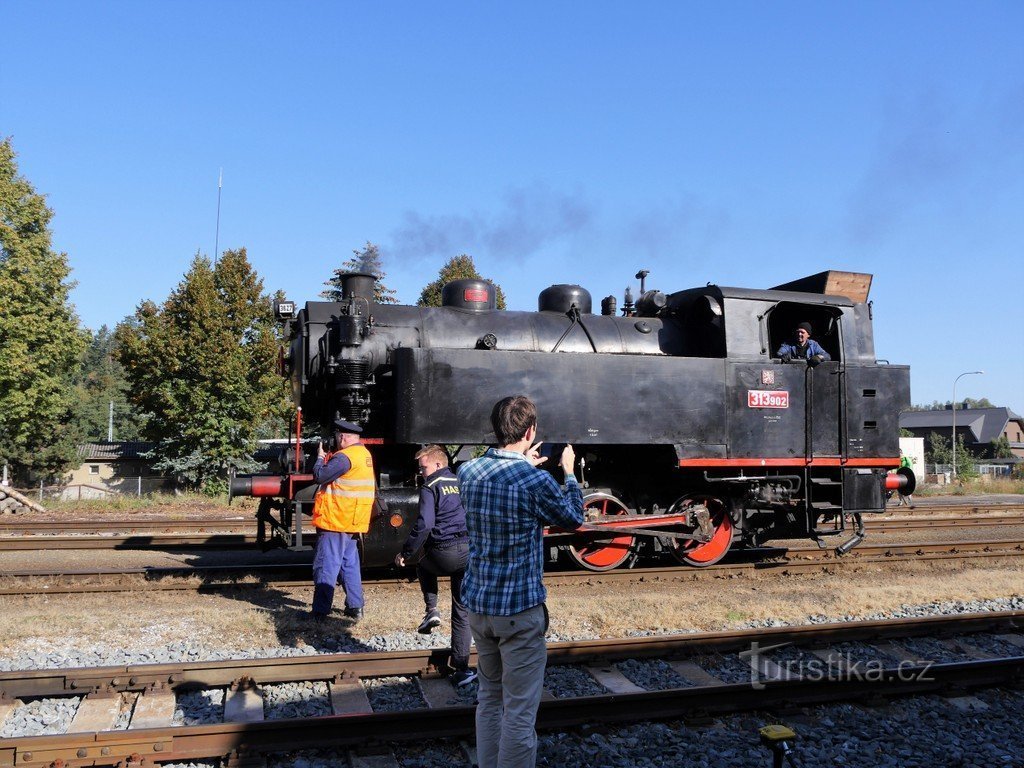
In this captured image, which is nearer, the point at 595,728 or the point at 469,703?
the point at 595,728

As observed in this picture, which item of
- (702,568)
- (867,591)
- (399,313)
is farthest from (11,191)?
(867,591)

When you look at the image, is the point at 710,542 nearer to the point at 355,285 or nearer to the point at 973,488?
the point at 355,285

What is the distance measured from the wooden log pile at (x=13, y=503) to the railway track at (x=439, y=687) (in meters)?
13.5

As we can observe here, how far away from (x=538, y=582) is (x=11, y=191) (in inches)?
1186

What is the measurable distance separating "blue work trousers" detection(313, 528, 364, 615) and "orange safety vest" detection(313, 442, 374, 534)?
84 millimetres

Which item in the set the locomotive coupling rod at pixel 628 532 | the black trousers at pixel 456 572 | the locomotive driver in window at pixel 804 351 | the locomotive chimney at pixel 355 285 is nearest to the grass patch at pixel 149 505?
the locomotive chimney at pixel 355 285

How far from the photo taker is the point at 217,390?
27953 mm

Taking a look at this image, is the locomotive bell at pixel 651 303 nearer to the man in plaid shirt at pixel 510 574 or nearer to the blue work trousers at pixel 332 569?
the blue work trousers at pixel 332 569

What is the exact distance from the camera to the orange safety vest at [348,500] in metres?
6.46

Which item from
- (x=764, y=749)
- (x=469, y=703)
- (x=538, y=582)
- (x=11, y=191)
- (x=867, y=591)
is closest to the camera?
(x=538, y=582)

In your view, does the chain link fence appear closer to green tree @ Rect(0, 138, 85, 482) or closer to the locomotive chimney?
green tree @ Rect(0, 138, 85, 482)

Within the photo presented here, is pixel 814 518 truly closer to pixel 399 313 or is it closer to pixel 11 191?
pixel 399 313

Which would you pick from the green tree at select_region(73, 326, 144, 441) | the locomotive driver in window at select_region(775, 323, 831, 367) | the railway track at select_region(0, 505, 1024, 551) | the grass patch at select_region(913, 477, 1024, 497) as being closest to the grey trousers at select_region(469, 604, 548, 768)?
the railway track at select_region(0, 505, 1024, 551)

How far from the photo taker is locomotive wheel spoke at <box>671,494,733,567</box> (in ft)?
29.2
